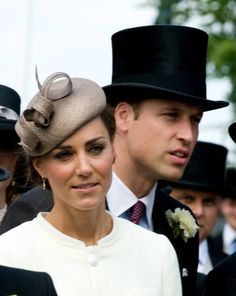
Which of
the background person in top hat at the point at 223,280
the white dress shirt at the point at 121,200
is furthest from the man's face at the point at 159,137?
the background person in top hat at the point at 223,280

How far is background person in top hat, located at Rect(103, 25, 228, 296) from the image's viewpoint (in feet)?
23.4

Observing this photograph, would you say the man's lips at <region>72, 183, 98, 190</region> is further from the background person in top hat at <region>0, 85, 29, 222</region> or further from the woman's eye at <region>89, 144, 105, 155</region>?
the background person in top hat at <region>0, 85, 29, 222</region>

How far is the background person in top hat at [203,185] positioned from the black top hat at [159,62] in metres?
2.96

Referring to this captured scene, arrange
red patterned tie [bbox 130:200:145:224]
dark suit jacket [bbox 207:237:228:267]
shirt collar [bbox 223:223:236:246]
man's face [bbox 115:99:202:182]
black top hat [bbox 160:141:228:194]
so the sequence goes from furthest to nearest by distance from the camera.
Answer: shirt collar [bbox 223:223:236:246] < dark suit jacket [bbox 207:237:228:267] < black top hat [bbox 160:141:228:194] < red patterned tie [bbox 130:200:145:224] < man's face [bbox 115:99:202:182]

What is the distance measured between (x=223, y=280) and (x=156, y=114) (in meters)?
0.91

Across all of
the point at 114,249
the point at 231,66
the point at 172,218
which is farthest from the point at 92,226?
the point at 231,66

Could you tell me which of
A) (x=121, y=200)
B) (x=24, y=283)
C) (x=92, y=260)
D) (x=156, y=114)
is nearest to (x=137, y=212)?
(x=121, y=200)

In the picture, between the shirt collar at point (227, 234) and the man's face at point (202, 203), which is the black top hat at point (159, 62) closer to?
the man's face at point (202, 203)

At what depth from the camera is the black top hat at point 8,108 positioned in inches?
295

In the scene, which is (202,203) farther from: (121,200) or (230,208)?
(230,208)

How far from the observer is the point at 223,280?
23.3 feet

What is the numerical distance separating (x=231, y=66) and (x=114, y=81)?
13.8m

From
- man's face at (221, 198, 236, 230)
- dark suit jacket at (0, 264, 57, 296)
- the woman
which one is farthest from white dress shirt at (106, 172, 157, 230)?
man's face at (221, 198, 236, 230)

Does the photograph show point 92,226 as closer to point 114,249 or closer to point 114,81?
point 114,249
